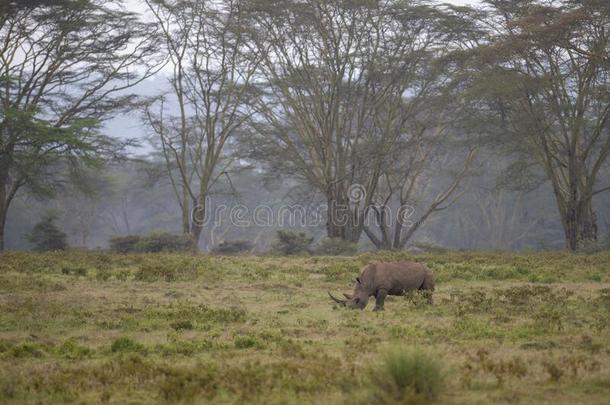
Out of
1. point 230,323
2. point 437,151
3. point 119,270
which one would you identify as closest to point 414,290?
point 230,323

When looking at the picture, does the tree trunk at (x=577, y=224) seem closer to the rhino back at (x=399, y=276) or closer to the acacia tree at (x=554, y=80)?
the acacia tree at (x=554, y=80)

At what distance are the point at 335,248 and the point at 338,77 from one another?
22.2ft

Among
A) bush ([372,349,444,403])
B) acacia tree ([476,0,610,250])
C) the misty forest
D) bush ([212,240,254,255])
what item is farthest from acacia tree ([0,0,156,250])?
bush ([372,349,444,403])

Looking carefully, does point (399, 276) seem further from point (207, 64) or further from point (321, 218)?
point (321, 218)

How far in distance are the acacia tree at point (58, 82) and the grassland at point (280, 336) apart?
8.77 metres

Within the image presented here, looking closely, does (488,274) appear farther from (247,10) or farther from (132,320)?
(247,10)

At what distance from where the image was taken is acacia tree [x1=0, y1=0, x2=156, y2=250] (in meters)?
27.5

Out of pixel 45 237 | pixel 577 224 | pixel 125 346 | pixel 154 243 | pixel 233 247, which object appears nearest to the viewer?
pixel 125 346

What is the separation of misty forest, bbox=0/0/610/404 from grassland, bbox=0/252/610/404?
0.05m

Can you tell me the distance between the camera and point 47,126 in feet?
87.8

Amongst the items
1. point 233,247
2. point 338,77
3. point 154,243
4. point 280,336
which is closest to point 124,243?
point 154,243

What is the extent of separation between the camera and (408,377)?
7.24 m

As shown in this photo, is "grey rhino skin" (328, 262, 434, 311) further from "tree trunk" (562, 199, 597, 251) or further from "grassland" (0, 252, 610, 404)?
"tree trunk" (562, 199, 597, 251)

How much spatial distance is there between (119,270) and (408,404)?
45.0ft
